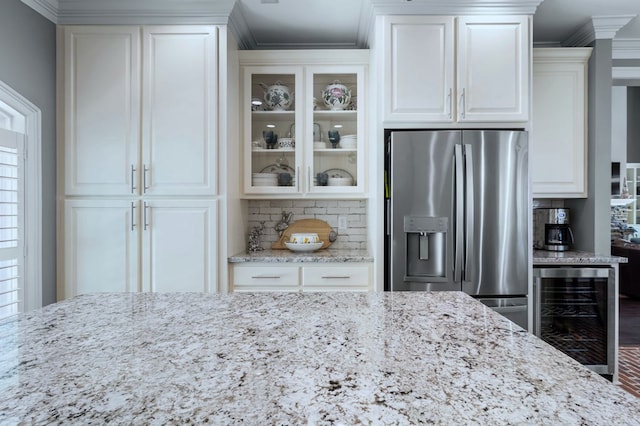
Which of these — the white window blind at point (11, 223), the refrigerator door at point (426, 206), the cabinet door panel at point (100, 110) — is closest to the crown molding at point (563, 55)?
the refrigerator door at point (426, 206)

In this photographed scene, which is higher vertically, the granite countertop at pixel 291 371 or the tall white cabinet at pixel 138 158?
the tall white cabinet at pixel 138 158

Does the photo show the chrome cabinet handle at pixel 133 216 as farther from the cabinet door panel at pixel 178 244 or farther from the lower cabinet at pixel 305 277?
the lower cabinet at pixel 305 277

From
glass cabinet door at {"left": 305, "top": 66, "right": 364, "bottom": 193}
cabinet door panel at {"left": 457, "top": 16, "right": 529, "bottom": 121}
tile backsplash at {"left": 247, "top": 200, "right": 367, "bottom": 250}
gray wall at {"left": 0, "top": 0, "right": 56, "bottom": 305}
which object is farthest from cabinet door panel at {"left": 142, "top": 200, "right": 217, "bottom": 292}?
cabinet door panel at {"left": 457, "top": 16, "right": 529, "bottom": 121}

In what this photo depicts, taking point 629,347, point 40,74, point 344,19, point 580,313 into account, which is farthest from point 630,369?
point 40,74

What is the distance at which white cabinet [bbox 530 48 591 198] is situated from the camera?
2.90 metres

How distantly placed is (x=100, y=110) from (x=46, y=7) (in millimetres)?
704

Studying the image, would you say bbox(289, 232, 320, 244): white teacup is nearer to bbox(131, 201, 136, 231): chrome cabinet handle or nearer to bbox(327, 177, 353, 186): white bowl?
bbox(327, 177, 353, 186): white bowl

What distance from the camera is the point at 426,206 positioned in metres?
2.44

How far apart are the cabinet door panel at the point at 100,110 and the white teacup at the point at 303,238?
1234 millimetres

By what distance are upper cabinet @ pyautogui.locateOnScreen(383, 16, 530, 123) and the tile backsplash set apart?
0.99m

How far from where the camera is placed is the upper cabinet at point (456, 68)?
8.23ft

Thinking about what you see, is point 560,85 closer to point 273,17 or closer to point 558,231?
point 558,231

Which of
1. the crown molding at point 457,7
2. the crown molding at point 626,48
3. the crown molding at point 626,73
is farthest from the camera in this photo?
the crown molding at point 626,73

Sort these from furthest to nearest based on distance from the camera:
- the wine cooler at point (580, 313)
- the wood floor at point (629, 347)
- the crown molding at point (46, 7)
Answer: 1. the wood floor at point (629, 347)
2. the wine cooler at point (580, 313)
3. the crown molding at point (46, 7)
